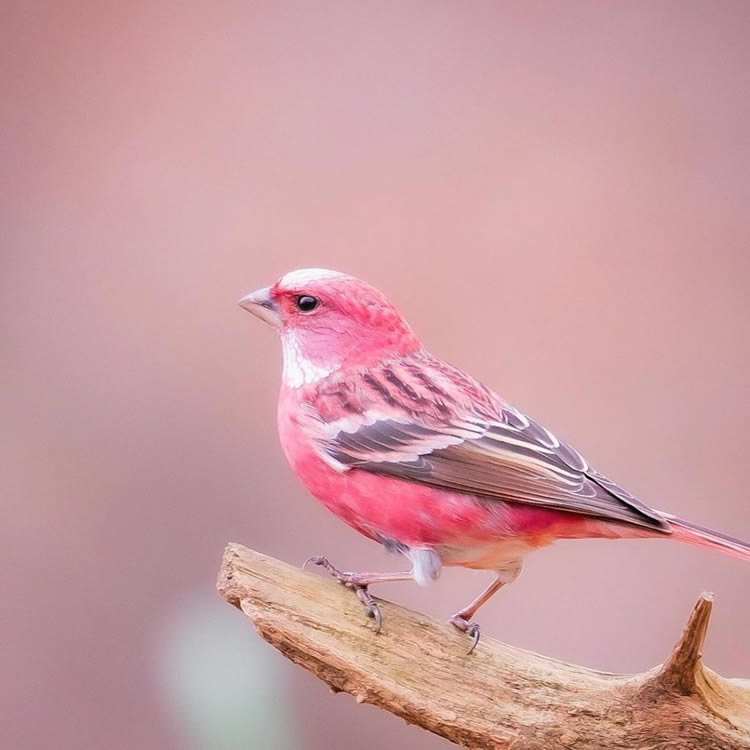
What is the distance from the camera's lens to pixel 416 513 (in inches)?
91.8

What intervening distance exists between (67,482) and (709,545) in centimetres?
274

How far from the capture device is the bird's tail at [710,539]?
2156mm

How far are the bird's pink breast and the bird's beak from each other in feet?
1.63

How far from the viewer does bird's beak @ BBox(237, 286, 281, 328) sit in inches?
105

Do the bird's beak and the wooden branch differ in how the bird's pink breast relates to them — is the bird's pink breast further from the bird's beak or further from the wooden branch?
the bird's beak

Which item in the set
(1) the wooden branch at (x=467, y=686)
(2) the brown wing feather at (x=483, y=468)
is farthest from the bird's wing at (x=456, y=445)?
(1) the wooden branch at (x=467, y=686)

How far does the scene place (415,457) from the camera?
7.93 feet

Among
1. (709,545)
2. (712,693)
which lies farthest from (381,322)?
(712,693)

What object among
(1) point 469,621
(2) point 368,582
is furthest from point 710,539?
(2) point 368,582

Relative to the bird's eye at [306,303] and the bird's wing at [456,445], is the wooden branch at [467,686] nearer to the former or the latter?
the bird's wing at [456,445]

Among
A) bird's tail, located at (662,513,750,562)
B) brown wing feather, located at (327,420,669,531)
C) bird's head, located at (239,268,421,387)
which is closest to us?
bird's tail, located at (662,513,750,562)

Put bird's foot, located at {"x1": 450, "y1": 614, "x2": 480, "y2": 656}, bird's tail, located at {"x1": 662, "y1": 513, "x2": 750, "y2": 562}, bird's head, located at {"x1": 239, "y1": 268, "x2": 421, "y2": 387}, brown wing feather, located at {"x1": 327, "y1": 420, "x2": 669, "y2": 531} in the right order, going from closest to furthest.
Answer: bird's tail, located at {"x1": 662, "y1": 513, "x2": 750, "y2": 562} → brown wing feather, located at {"x1": 327, "y1": 420, "x2": 669, "y2": 531} → bird's foot, located at {"x1": 450, "y1": 614, "x2": 480, "y2": 656} → bird's head, located at {"x1": 239, "y1": 268, "x2": 421, "y2": 387}

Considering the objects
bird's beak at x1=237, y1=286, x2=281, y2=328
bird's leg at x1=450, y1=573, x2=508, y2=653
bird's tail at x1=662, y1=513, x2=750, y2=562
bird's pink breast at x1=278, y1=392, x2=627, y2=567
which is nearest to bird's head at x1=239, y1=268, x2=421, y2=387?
bird's beak at x1=237, y1=286, x2=281, y2=328

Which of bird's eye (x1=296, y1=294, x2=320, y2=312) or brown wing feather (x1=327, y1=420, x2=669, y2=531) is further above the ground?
bird's eye (x1=296, y1=294, x2=320, y2=312)
